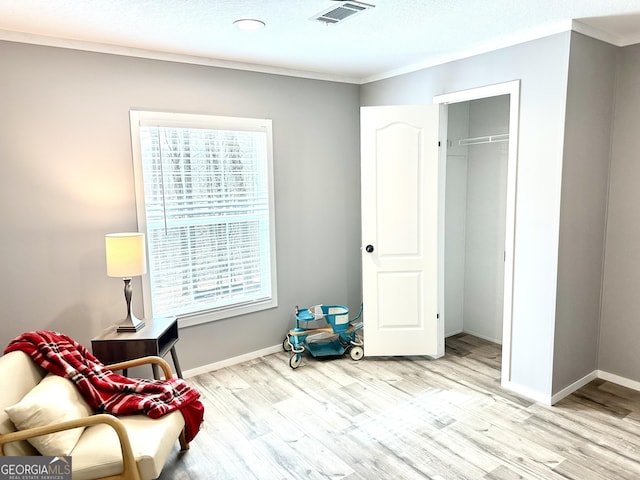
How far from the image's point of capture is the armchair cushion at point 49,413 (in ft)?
6.05

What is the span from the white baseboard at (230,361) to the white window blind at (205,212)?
0.40m

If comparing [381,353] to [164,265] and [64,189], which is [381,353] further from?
[64,189]

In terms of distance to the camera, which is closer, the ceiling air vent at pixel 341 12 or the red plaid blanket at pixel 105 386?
the red plaid blanket at pixel 105 386

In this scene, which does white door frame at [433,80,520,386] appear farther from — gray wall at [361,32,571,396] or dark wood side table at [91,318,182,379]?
dark wood side table at [91,318,182,379]

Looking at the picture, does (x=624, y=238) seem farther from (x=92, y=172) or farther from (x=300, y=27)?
(x=92, y=172)

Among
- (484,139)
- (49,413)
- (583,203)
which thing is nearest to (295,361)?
(49,413)

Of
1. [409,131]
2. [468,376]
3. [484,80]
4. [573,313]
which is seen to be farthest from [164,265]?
[573,313]

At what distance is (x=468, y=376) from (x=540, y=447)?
948mm

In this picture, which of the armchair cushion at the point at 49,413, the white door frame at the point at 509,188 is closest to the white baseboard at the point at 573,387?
the white door frame at the point at 509,188

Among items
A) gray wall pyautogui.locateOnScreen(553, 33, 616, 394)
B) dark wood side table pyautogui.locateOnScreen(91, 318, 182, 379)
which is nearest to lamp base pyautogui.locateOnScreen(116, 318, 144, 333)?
dark wood side table pyautogui.locateOnScreen(91, 318, 182, 379)

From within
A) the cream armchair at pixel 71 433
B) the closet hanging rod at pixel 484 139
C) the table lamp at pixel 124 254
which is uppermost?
the closet hanging rod at pixel 484 139

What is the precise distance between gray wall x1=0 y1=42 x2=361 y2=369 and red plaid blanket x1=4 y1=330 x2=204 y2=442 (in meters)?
0.70

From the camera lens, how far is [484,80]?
3.22 meters

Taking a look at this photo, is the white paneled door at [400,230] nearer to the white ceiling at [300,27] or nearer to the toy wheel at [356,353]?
the toy wheel at [356,353]
